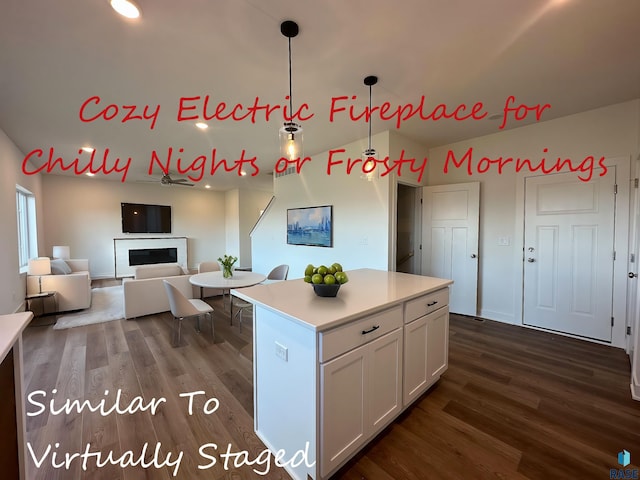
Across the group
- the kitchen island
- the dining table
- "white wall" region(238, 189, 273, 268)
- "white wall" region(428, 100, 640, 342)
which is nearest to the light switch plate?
the kitchen island

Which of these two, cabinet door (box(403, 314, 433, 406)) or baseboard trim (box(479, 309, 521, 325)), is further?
baseboard trim (box(479, 309, 521, 325))

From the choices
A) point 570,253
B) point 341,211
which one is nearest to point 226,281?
point 341,211

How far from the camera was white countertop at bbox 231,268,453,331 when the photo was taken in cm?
136

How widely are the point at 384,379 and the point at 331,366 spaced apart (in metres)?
0.53

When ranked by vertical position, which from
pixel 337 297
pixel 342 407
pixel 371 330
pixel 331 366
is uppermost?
pixel 337 297

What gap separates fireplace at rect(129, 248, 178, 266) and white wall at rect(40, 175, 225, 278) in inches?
16.4

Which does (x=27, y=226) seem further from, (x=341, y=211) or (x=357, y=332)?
(x=357, y=332)

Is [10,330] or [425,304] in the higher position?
[10,330]

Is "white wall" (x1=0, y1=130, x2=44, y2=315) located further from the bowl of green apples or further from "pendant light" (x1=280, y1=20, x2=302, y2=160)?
the bowl of green apples

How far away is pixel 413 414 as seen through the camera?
1.96 meters

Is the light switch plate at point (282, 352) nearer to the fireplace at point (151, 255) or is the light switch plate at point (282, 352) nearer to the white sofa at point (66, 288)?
the white sofa at point (66, 288)

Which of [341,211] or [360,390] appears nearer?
[360,390]

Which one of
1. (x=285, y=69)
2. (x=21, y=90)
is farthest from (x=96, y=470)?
(x=21, y=90)

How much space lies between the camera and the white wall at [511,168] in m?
3.01
